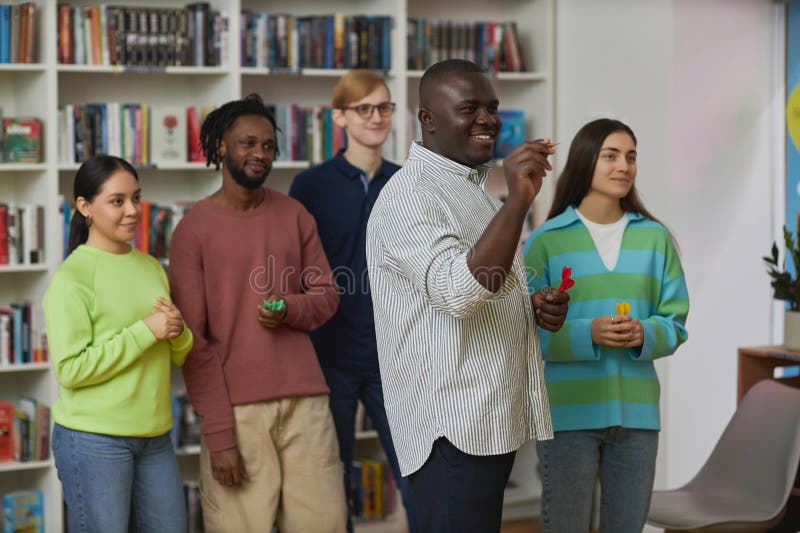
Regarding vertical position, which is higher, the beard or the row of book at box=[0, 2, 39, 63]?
the row of book at box=[0, 2, 39, 63]

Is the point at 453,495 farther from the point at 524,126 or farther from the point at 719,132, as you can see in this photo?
the point at 524,126

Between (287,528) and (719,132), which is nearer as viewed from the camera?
(287,528)

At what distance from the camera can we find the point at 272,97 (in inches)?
176

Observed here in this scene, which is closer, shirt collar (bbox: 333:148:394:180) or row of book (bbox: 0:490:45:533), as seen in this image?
shirt collar (bbox: 333:148:394:180)

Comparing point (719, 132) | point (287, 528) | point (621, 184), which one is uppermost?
point (719, 132)

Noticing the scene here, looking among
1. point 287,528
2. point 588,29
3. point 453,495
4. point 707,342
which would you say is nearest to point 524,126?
point 588,29

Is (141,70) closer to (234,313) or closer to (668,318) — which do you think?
(234,313)

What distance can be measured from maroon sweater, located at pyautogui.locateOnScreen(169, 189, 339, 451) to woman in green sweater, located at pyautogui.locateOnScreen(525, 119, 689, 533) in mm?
680

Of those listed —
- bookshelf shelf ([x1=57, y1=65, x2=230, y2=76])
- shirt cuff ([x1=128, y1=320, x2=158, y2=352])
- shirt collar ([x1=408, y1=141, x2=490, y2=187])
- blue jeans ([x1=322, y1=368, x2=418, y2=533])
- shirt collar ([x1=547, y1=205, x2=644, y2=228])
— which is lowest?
blue jeans ([x1=322, y1=368, x2=418, y2=533])

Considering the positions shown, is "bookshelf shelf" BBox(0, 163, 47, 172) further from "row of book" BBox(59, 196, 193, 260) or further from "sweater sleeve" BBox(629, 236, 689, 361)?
"sweater sleeve" BBox(629, 236, 689, 361)

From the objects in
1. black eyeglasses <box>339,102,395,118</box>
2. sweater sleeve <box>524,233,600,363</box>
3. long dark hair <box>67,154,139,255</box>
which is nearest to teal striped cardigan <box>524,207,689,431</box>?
sweater sleeve <box>524,233,600,363</box>

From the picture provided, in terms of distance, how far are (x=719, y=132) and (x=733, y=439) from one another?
1278 millimetres

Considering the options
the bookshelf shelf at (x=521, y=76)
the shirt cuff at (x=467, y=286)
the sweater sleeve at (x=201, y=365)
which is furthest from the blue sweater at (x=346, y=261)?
the shirt cuff at (x=467, y=286)

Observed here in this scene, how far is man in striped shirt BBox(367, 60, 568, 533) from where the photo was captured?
1932 mm
